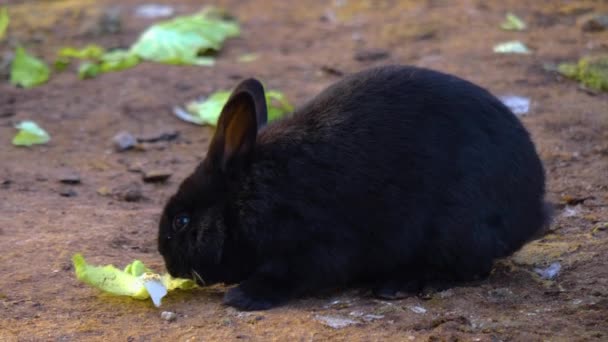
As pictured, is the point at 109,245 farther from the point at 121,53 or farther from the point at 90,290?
the point at 121,53

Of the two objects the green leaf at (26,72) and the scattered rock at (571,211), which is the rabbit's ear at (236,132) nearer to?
the scattered rock at (571,211)

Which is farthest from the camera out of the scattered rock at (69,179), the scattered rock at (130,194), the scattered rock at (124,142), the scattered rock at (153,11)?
the scattered rock at (153,11)

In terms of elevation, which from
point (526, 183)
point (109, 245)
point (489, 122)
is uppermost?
point (489, 122)

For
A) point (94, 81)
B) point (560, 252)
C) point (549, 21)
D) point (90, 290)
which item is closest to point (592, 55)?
point (549, 21)

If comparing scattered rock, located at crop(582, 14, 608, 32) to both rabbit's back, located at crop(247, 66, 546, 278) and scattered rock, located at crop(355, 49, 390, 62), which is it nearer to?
scattered rock, located at crop(355, 49, 390, 62)

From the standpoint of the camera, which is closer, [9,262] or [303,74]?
[9,262]

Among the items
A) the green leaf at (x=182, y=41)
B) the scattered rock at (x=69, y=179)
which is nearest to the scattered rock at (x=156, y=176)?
the scattered rock at (x=69, y=179)
